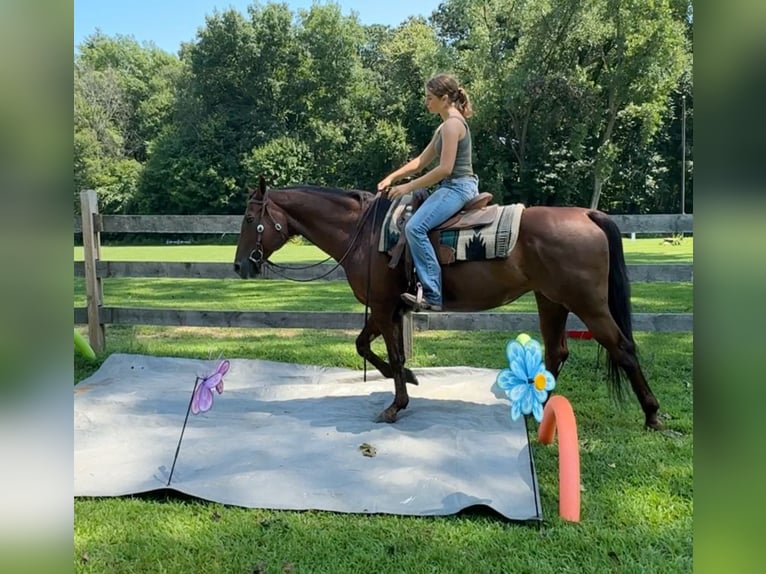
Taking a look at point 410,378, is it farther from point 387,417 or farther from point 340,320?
point 340,320

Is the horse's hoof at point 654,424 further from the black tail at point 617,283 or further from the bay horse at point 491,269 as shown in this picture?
the black tail at point 617,283

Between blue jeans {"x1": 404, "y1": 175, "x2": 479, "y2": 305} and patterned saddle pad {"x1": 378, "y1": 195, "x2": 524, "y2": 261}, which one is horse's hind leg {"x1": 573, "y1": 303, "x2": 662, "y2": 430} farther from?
blue jeans {"x1": 404, "y1": 175, "x2": 479, "y2": 305}

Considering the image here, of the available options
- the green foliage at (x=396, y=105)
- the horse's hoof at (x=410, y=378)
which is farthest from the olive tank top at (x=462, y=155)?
the green foliage at (x=396, y=105)

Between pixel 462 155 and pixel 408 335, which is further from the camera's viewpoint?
pixel 408 335

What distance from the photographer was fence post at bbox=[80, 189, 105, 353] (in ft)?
22.4

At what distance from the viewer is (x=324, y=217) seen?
500 cm

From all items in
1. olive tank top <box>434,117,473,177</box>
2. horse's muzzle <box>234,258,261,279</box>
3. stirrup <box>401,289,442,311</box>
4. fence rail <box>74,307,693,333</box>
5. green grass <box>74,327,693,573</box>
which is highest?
olive tank top <box>434,117,473,177</box>

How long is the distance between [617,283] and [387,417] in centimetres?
196

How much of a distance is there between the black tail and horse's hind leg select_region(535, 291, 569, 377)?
483mm

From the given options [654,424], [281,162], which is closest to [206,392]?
[654,424]

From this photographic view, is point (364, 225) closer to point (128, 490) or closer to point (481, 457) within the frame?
point (481, 457)

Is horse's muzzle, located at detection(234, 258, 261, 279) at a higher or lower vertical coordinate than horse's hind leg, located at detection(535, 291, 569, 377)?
higher

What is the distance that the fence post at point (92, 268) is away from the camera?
682 cm

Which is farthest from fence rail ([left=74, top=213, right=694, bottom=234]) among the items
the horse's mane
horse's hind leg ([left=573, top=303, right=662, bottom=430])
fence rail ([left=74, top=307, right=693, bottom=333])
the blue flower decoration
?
the blue flower decoration
